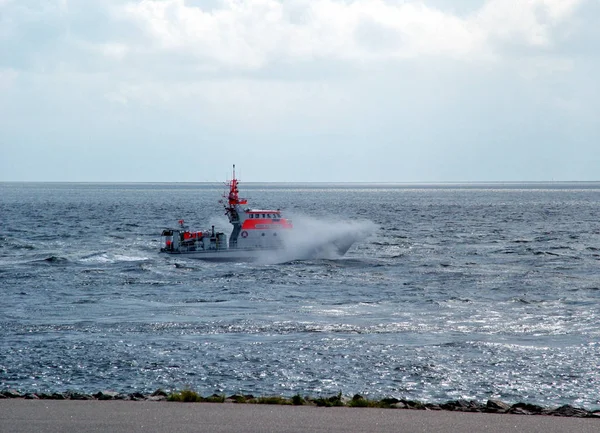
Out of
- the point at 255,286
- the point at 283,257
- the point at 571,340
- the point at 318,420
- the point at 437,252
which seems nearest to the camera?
the point at 318,420

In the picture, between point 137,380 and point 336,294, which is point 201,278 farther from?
point 137,380

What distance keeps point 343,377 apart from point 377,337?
16.8 feet

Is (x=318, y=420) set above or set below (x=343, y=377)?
above

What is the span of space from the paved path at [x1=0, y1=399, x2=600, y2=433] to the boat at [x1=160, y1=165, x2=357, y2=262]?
129 ft

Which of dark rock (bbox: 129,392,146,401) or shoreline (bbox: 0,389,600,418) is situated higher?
shoreline (bbox: 0,389,600,418)

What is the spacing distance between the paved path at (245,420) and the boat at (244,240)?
39285 mm

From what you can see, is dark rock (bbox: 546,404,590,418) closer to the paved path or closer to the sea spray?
the paved path

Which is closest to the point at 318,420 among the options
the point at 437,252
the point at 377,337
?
the point at 377,337

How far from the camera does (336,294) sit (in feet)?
119

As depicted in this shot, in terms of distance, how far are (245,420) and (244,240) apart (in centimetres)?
4115

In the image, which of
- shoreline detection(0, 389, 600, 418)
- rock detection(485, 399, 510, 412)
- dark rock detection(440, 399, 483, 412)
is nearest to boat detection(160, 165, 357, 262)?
shoreline detection(0, 389, 600, 418)

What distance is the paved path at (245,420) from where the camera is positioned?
11.5 meters

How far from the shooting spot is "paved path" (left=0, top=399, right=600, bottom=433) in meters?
11.5

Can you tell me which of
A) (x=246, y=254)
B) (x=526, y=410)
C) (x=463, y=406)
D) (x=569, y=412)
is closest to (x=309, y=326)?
(x=463, y=406)
